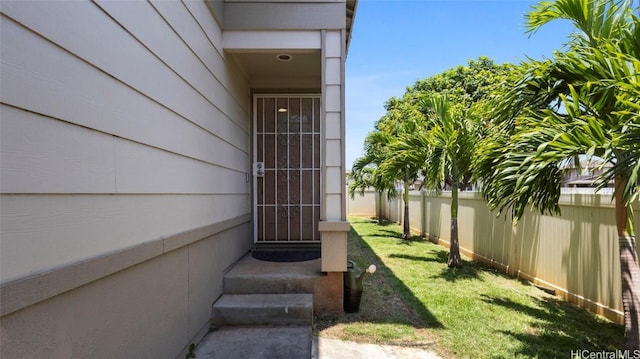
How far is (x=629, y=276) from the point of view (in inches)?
113

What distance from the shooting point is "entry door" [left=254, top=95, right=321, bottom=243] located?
19.4 feet

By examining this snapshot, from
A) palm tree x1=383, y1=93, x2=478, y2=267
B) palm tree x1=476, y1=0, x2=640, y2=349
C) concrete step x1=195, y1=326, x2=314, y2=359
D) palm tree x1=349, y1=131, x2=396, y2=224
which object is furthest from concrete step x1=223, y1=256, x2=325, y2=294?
palm tree x1=349, y1=131, x2=396, y2=224

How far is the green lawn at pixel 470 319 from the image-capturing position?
10.6ft

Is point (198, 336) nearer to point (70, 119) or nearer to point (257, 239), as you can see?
point (70, 119)

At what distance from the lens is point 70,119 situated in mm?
1589

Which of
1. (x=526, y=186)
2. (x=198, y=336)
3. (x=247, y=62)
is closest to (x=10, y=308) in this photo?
(x=198, y=336)

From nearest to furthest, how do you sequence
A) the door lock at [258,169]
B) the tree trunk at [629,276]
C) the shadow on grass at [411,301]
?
the tree trunk at [629,276] → the shadow on grass at [411,301] → the door lock at [258,169]

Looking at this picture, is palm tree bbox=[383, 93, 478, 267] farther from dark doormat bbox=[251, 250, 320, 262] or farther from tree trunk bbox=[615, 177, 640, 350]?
tree trunk bbox=[615, 177, 640, 350]

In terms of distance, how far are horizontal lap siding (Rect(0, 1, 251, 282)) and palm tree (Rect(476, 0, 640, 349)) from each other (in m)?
2.49

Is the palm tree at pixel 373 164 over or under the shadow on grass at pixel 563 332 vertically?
over

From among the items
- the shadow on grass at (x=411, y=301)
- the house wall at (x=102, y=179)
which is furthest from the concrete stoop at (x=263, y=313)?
the shadow on grass at (x=411, y=301)

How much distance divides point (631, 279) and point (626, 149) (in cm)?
129

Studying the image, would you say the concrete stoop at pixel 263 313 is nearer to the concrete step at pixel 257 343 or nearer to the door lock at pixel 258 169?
the concrete step at pixel 257 343

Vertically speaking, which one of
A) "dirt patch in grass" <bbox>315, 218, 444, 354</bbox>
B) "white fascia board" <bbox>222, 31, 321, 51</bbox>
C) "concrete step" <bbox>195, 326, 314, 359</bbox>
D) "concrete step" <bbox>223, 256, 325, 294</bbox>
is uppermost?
"white fascia board" <bbox>222, 31, 321, 51</bbox>
